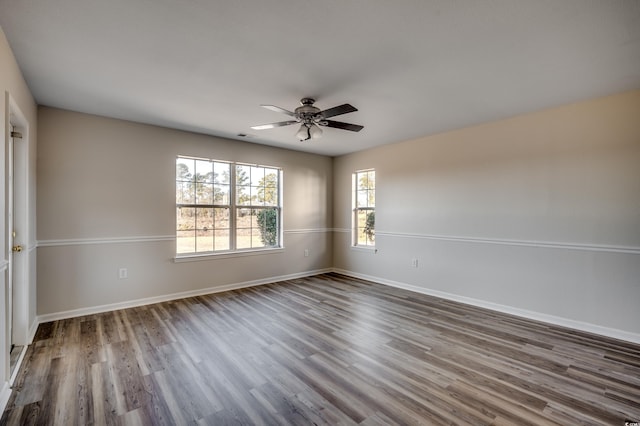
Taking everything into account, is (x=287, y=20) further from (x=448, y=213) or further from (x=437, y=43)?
(x=448, y=213)

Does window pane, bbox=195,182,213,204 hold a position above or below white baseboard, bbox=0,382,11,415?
above

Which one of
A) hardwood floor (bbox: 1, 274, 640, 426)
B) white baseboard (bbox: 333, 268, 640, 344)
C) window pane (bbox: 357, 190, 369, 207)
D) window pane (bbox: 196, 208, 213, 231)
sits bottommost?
hardwood floor (bbox: 1, 274, 640, 426)

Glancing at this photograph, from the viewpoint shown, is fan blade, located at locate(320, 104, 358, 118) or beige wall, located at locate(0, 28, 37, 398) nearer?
beige wall, located at locate(0, 28, 37, 398)

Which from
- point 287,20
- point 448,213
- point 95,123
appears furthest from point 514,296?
point 95,123

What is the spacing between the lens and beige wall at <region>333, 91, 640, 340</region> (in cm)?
311

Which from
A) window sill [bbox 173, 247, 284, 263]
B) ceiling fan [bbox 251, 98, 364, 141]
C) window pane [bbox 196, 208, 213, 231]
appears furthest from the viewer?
window pane [bbox 196, 208, 213, 231]

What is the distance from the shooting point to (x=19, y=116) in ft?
8.46

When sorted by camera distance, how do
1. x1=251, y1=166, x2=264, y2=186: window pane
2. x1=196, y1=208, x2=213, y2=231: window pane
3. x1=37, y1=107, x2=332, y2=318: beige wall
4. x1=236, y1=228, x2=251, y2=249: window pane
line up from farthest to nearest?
x1=251, y1=166, x2=264, y2=186: window pane → x1=236, y1=228, x2=251, y2=249: window pane → x1=196, y1=208, x2=213, y2=231: window pane → x1=37, y1=107, x2=332, y2=318: beige wall

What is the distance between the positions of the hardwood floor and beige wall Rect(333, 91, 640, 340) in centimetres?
43

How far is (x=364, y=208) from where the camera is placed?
5879mm

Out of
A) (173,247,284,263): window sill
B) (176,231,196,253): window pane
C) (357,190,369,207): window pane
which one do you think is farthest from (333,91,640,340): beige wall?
(176,231,196,253): window pane

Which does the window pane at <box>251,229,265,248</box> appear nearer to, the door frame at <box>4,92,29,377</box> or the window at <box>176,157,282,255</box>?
the window at <box>176,157,282,255</box>

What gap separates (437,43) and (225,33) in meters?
1.51

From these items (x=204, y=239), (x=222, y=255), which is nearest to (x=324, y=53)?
(x=204, y=239)
